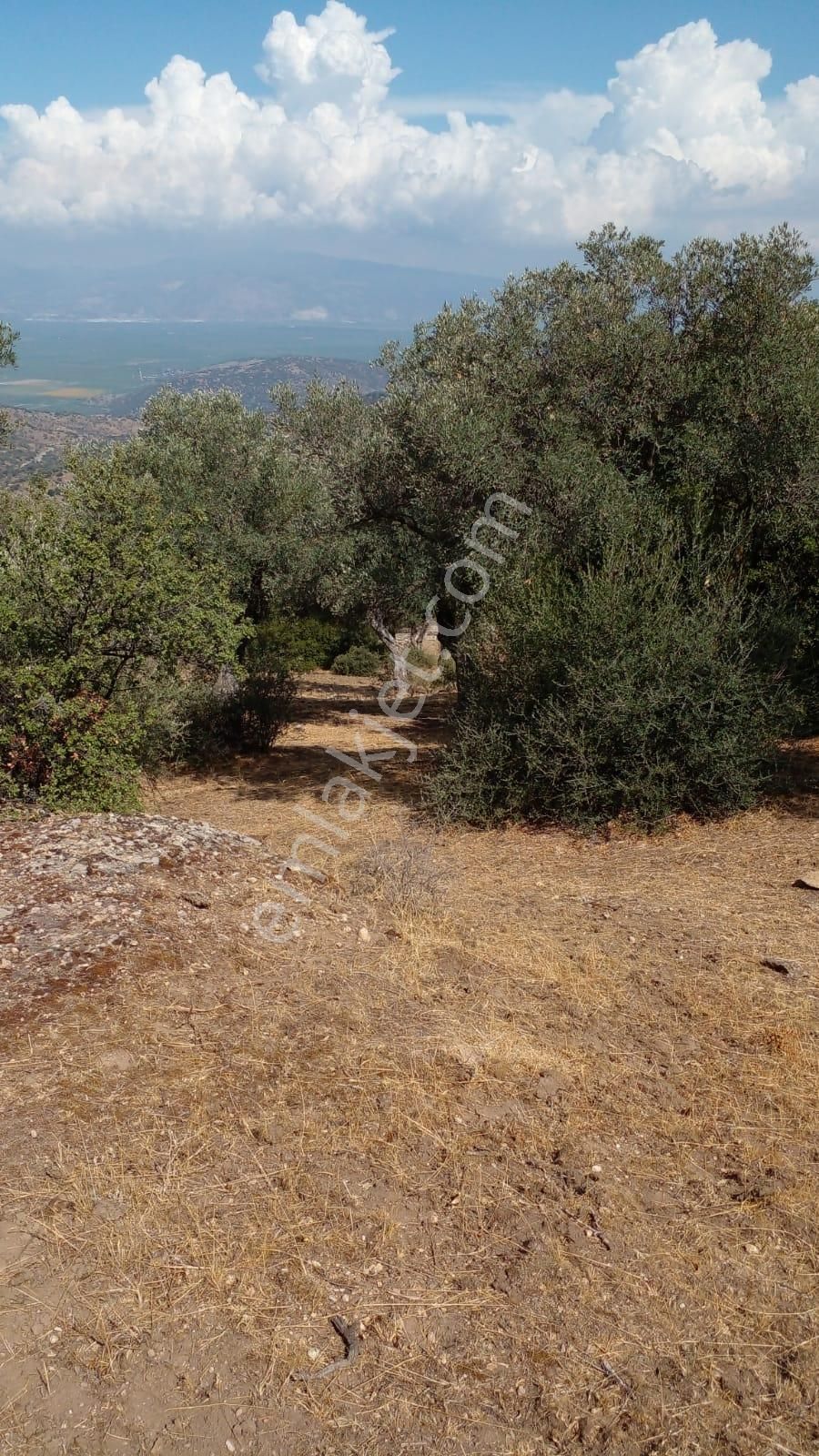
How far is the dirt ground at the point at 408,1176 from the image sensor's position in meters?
3.01

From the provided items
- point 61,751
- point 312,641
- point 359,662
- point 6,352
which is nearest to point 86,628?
point 61,751

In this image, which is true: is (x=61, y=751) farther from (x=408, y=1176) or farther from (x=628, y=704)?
(x=408, y=1176)

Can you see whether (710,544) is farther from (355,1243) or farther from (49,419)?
(49,419)

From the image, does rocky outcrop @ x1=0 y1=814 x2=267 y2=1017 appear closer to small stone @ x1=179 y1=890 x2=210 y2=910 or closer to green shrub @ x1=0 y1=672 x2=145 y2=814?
small stone @ x1=179 y1=890 x2=210 y2=910

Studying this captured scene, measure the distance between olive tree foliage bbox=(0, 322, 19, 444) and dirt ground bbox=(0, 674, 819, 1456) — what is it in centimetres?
867

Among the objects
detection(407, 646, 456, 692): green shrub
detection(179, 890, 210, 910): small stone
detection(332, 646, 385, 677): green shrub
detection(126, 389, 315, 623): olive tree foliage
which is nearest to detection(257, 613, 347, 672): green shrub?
detection(332, 646, 385, 677): green shrub

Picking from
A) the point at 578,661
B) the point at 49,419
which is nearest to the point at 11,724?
the point at 578,661

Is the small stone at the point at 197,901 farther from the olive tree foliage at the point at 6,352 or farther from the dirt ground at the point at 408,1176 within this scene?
the olive tree foliage at the point at 6,352

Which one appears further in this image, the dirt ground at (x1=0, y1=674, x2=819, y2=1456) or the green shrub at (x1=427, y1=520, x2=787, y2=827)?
the green shrub at (x1=427, y1=520, x2=787, y2=827)

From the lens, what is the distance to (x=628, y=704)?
29.4 ft

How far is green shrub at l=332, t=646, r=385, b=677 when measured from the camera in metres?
28.9

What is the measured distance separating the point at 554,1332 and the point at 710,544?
842cm

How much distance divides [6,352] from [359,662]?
1668 centimetres

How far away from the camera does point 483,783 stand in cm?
1001
